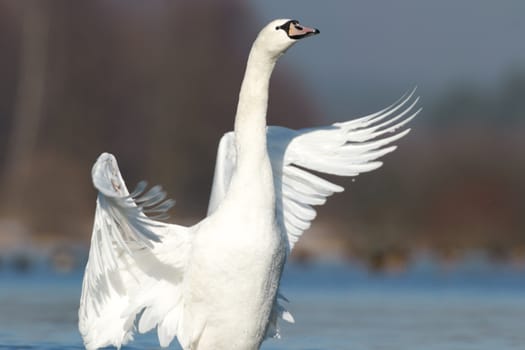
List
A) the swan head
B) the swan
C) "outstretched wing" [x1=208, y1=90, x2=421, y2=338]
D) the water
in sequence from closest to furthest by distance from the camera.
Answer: the swan, the swan head, "outstretched wing" [x1=208, y1=90, x2=421, y2=338], the water

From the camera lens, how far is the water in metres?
12.2

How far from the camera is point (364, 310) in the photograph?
614 inches

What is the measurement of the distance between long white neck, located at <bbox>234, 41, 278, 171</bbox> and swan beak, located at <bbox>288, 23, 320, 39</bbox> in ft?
0.91

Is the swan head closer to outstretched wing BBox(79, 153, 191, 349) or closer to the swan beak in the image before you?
the swan beak

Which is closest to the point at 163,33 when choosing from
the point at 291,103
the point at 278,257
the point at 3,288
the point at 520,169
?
the point at 291,103

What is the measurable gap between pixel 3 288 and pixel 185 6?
26943 millimetres

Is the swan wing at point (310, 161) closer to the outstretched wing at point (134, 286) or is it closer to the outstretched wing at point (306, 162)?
the outstretched wing at point (306, 162)

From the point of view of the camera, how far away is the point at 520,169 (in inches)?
965

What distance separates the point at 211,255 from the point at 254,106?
45.7 inches

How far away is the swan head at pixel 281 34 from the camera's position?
883 centimetres

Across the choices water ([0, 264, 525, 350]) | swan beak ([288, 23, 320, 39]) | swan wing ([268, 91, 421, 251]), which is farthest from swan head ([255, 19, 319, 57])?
water ([0, 264, 525, 350])

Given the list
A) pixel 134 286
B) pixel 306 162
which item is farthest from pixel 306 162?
pixel 134 286

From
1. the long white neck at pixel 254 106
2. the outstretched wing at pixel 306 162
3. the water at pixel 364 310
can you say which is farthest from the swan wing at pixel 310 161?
the water at pixel 364 310

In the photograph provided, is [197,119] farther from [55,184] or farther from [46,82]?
[55,184]
